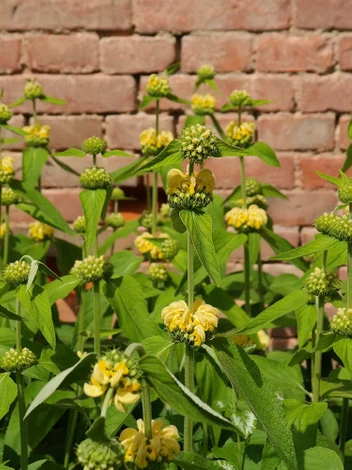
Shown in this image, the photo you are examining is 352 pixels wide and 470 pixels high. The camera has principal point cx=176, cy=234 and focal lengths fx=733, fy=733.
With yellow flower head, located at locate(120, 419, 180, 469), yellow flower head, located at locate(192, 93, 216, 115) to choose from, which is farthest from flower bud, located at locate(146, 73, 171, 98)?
yellow flower head, located at locate(120, 419, 180, 469)

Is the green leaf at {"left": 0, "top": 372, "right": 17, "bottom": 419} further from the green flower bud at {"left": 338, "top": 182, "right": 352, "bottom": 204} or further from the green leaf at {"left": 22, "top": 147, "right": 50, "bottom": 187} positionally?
the green leaf at {"left": 22, "top": 147, "right": 50, "bottom": 187}

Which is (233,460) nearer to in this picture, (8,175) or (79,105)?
(8,175)

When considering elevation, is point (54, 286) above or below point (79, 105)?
below

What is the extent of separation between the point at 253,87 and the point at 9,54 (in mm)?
724

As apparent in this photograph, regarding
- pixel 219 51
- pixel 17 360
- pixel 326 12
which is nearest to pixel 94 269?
pixel 17 360

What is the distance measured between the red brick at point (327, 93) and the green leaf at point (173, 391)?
1.56m

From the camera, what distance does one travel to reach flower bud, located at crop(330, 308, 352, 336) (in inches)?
40.7

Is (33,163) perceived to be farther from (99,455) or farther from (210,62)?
(99,455)

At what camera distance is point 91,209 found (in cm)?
121

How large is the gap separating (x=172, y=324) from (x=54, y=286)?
45 cm

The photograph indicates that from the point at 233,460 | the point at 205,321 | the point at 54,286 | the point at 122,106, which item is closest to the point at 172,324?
the point at 205,321

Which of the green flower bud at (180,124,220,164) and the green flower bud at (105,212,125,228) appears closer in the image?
the green flower bud at (180,124,220,164)

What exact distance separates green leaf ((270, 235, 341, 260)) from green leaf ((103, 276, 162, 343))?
285 mm

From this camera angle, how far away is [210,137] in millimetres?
880
